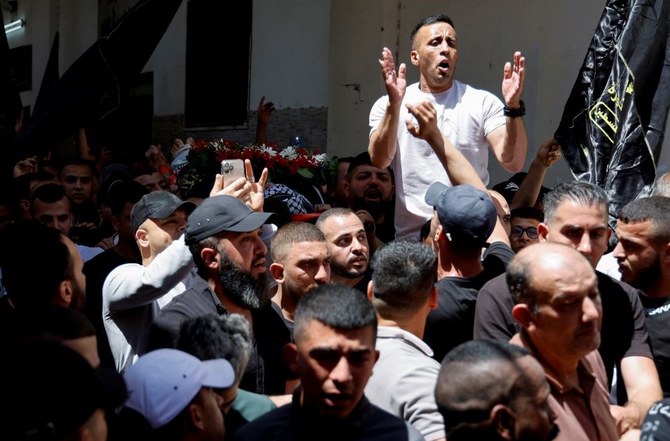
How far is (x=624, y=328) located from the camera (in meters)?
4.31

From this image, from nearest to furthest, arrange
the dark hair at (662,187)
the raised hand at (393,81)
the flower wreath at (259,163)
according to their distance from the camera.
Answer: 1. the raised hand at (393,81)
2. the dark hair at (662,187)
3. the flower wreath at (259,163)

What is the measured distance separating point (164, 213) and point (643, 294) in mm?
2282

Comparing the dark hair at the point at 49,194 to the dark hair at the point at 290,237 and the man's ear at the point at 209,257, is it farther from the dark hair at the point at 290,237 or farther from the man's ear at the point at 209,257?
the man's ear at the point at 209,257

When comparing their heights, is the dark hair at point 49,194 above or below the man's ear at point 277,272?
below

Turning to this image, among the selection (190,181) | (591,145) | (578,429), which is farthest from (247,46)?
(578,429)

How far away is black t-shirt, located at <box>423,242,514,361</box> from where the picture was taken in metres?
4.41

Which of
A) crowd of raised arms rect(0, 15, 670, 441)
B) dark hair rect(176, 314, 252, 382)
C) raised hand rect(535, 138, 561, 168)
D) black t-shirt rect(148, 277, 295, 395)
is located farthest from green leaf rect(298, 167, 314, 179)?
dark hair rect(176, 314, 252, 382)

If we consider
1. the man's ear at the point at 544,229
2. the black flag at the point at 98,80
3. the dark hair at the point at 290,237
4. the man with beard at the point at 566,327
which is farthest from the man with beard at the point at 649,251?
the black flag at the point at 98,80

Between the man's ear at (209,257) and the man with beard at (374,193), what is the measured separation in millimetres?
2594

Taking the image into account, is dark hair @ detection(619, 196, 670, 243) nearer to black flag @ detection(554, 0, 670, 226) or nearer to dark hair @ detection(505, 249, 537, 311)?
black flag @ detection(554, 0, 670, 226)

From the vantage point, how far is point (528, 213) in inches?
253

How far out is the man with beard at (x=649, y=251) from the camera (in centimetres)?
470

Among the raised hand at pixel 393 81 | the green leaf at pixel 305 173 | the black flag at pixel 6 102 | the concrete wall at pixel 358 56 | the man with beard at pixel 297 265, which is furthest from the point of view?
the concrete wall at pixel 358 56

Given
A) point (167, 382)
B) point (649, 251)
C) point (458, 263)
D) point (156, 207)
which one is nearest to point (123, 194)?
point (156, 207)
